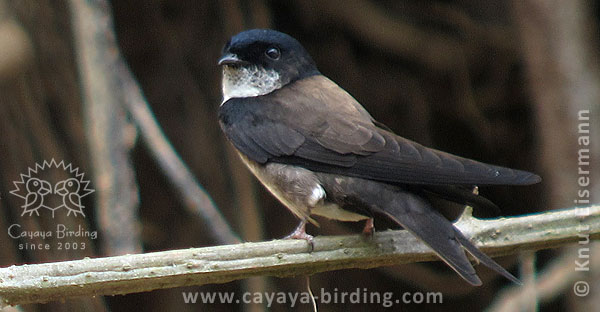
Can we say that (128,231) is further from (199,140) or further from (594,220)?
(594,220)

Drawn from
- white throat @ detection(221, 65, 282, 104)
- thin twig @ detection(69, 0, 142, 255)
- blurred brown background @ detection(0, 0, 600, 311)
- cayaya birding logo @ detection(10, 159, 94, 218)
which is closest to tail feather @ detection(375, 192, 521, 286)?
white throat @ detection(221, 65, 282, 104)

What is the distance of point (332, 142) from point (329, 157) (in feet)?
0.11

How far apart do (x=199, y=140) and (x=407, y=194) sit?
5.57ft

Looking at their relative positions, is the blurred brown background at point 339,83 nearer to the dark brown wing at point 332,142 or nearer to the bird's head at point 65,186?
Result: the bird's head at point 65,186

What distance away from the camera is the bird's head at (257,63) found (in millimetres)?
2109

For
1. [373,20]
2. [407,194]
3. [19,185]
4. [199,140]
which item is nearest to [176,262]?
[407,194]

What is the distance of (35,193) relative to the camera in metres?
2.95

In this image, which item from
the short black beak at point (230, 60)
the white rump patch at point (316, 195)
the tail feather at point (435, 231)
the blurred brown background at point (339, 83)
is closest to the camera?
the tail feather at point (435, 231)

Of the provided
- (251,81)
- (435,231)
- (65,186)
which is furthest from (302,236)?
(65,186)

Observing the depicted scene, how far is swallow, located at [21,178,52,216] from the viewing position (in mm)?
2916

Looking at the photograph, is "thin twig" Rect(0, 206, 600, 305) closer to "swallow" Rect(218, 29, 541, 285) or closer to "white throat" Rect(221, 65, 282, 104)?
"swallow" Rect(218, 29, 541, 285)

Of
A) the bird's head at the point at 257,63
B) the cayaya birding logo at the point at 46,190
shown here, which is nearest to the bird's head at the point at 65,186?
the cayaya birding logo at the point at 46,190

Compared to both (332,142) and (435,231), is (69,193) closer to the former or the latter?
(332,142)

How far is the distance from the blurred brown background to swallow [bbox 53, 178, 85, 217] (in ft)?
0.15
